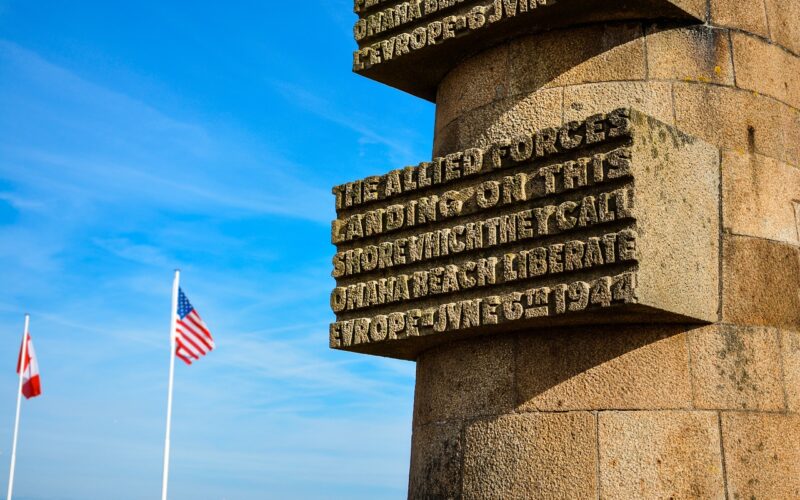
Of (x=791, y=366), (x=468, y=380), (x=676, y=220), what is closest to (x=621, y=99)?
(x=676, y=220)

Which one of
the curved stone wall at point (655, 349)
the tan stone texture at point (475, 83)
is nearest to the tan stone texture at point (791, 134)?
the curved stone wall at point (655, 349)

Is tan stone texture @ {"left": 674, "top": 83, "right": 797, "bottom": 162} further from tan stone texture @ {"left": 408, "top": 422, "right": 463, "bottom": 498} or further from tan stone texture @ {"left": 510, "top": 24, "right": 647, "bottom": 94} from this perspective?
tan stone texture @ {"left": 408, "top": 422, "right": 463, "bottom": 498}

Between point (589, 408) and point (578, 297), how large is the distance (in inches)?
35.6

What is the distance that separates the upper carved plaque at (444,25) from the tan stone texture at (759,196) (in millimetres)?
1331

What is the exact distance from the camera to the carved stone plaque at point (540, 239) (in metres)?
6.90

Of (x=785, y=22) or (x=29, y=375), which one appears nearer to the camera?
(x=785, y=22)

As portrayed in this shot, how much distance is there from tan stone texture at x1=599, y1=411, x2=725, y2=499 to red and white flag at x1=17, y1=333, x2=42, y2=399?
91.3 ft

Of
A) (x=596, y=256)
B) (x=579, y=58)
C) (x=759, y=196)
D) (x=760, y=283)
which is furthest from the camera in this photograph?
(x=579, y=58)

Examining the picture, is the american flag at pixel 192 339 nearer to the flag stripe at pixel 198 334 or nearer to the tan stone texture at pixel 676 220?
the flag stripe at pixel 198 334

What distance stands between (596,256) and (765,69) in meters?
2.79

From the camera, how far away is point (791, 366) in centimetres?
761

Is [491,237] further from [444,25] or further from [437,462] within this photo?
[444,25]

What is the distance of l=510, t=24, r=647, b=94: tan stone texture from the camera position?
808 cm

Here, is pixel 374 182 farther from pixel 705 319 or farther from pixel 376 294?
pixel 705 319
